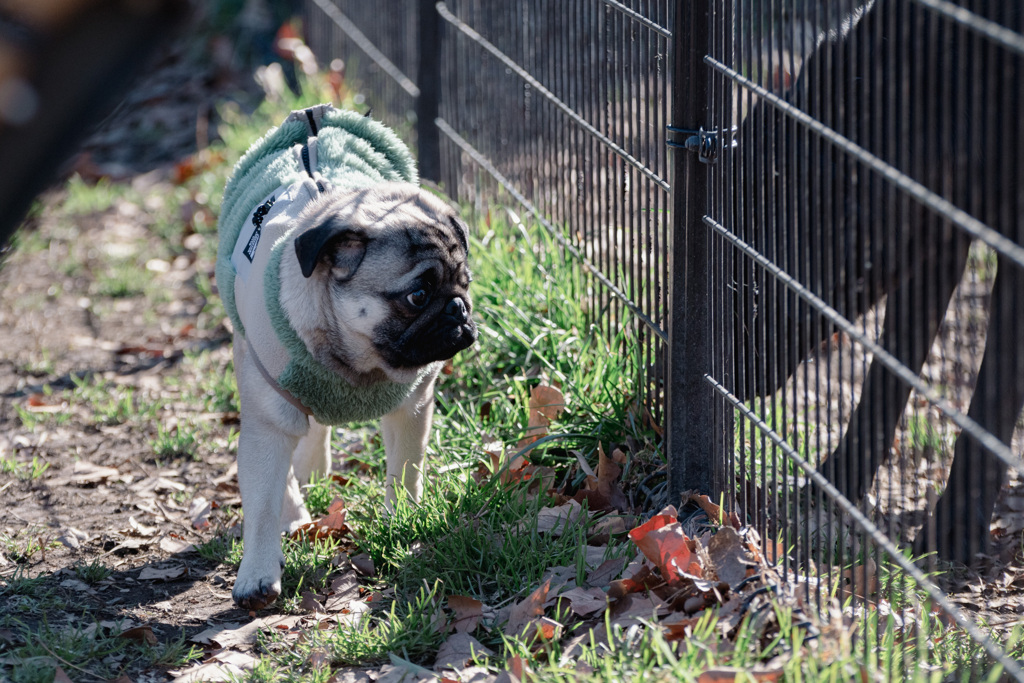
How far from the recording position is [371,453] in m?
4.29

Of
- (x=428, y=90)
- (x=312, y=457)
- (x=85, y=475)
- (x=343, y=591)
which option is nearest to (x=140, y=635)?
(x=343, y=591)

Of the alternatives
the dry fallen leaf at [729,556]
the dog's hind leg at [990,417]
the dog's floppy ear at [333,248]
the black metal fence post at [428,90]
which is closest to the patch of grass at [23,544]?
the dog's floppy ear at [333,248]

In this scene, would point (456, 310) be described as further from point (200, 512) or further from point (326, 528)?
point (200, 512)

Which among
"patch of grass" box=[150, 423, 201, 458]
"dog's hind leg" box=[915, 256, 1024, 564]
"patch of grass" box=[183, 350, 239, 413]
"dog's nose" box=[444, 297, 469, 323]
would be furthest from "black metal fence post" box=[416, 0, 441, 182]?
"dog's hind leg" box=[915, 256, 1024, 564]

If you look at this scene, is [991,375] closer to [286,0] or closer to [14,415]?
[14,415]

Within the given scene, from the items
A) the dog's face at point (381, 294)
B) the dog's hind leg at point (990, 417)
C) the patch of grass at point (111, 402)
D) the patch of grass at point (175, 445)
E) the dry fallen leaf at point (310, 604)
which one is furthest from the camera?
the patch of grass at point (111, 402)

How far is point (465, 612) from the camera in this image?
3201mm

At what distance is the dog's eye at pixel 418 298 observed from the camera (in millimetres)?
3285

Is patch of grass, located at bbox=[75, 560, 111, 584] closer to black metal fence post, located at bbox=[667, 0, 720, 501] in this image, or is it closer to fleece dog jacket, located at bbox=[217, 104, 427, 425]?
fleece dog jacket, located at bbox=[217, 104, 427, 425]

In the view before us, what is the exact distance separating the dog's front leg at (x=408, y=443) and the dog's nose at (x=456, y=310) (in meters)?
0.33

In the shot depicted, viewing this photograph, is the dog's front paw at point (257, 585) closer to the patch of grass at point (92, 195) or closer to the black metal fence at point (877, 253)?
the black metal fence at point (877, 253)

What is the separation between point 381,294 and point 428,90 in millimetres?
3109

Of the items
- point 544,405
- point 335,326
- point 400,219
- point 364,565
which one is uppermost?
point 400,219

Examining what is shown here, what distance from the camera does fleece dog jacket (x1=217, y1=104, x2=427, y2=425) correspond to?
10.9 ft
